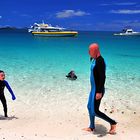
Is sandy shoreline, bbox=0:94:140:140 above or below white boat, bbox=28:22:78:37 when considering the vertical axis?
below

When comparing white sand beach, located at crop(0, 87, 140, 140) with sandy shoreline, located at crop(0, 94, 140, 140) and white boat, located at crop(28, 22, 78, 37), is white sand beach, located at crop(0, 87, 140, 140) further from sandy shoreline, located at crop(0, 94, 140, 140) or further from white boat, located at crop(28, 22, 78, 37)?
→ white boat, located at crop(28, 22, 78, 37)

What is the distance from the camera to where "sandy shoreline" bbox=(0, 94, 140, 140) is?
7148 millimetres

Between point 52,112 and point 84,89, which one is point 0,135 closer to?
point 52,112

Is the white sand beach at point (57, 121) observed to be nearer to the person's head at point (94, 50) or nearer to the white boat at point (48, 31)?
the person's head at point (94, 50)

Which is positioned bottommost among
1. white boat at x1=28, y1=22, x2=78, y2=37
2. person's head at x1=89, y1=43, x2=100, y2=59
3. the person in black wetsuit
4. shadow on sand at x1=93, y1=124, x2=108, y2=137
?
shadow on sand at x1=93, y1=124, x2=108, y2=137

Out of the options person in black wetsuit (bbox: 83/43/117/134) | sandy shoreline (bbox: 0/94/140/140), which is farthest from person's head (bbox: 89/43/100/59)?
sandy shoreline (bbox: 0/94/140/140)

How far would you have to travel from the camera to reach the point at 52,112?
31.2 feet

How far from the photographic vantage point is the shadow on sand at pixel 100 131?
7.30 m

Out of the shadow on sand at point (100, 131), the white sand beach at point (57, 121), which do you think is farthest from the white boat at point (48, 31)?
the shadow on sand at point (100, 131)

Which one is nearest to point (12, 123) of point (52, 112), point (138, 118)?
point (52, 112)

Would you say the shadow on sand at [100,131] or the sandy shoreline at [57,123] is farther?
the shadow on sand at [100,131]

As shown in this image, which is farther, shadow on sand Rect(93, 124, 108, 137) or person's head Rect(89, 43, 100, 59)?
shadow on sand Rect(93, 124, 108, 137)

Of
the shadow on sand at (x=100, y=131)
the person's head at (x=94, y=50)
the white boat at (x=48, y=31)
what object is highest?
the white boat at (x=48, y=31)

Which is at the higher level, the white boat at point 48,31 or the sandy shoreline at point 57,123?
the white boat at point 48,31
